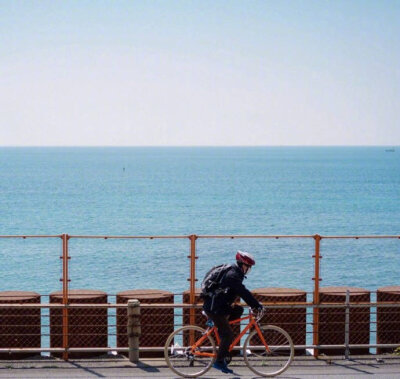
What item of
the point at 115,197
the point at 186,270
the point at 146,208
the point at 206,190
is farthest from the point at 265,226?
the point at 206,190

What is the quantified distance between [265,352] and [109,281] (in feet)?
114

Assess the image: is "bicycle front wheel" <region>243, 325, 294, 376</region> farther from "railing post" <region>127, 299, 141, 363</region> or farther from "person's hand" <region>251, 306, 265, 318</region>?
"railing post" <region>127, 299, 141, 363</region>

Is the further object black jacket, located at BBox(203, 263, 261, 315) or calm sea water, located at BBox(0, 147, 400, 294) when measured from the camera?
calm sea water, located at BBox(0, 147, 400, 294)

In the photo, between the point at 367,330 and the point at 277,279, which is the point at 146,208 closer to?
the point at 277,279

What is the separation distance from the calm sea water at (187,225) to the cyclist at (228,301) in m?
32.4

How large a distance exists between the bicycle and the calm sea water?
31587 millimetres

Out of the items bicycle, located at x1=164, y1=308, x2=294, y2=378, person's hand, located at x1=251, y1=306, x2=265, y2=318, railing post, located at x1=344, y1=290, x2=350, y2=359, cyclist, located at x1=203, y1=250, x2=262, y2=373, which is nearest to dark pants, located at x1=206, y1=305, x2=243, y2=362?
cyclist, located at x1=203, y1=250, x2=262, y2=373

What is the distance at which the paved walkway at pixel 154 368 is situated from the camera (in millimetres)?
10320

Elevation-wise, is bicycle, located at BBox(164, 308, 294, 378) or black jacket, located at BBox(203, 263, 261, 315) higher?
black jacket, located at BBox(203, 263, 261, 315)

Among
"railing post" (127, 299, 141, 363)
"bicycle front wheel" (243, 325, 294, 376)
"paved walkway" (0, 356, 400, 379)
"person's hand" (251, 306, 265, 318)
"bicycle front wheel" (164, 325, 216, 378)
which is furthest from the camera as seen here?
"railing post" (127, 299, 141, 363)

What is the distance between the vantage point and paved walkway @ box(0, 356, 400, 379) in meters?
10.3

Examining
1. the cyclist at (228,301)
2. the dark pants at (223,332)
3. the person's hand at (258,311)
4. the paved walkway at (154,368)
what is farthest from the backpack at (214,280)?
the paved walkway at (154,368)

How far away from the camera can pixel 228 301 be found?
954 centimetres

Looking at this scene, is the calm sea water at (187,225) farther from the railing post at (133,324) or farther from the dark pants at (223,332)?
the dark pants at (223,332)
